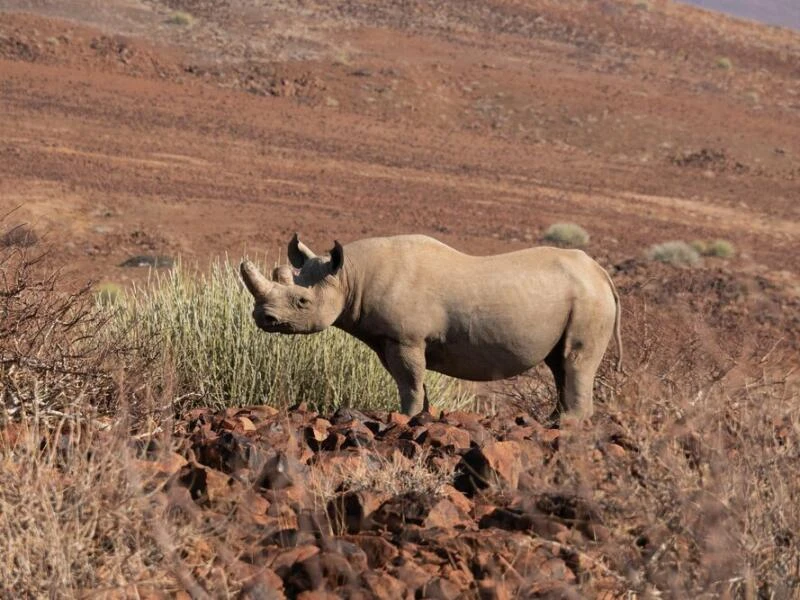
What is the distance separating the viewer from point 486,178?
27844 millimetres

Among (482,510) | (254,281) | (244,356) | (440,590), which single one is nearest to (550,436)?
(482,510)

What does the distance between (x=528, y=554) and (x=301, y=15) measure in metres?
38.3

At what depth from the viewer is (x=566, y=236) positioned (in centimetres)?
2302

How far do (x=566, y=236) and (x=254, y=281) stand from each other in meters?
16.7

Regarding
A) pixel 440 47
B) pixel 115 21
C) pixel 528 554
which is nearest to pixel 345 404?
pixel 528 554

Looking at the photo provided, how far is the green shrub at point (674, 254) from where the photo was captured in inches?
869

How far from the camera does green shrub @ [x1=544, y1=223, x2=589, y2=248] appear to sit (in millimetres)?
22855

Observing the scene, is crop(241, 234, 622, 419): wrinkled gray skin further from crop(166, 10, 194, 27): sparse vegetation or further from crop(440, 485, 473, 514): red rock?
crop(166, 10, 194, 27): sparse vegetation

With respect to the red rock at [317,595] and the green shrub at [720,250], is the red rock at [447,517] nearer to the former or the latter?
the red rock at [317,595]

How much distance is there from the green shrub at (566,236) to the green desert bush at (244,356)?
47.8 ft

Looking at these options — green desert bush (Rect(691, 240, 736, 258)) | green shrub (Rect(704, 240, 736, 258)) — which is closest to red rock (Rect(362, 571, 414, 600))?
green desert bush (Rect(691, 240, 736, 258))

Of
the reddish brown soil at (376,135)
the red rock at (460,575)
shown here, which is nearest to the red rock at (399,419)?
the red rock at (460,575)

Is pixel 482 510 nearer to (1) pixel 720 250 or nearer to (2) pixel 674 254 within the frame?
(2) pixel 674 254

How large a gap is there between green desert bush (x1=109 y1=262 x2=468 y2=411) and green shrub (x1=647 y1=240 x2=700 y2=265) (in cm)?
1423
